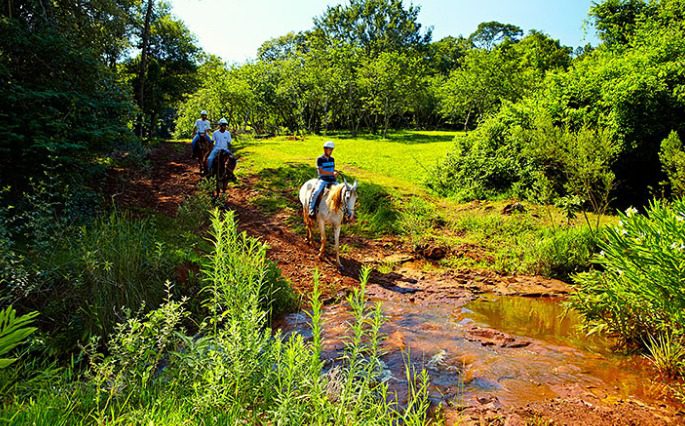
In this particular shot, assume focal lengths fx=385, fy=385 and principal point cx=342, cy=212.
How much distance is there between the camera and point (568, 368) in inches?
179

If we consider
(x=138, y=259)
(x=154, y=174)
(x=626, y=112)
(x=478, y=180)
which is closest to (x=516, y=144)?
(x=478, y=180)

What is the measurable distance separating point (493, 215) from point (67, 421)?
11.2 metres

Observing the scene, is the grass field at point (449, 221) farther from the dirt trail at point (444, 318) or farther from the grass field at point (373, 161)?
the dirt trail at point (444, 318)

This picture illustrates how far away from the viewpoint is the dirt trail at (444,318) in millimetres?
3641

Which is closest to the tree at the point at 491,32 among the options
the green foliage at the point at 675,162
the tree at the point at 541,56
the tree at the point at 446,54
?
the tree at the point at 446,54

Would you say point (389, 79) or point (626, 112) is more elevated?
point (389, 79)

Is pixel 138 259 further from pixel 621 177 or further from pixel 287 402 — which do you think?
pixel 621 177

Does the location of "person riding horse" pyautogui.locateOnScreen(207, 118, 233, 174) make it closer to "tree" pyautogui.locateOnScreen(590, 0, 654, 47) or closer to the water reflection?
the water reflection

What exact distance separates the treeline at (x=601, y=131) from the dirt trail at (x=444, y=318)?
12.4 feet

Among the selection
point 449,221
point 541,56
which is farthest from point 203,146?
point 541,56

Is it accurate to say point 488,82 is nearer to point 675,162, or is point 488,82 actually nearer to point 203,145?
point 675,162

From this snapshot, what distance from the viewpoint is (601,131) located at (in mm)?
8797

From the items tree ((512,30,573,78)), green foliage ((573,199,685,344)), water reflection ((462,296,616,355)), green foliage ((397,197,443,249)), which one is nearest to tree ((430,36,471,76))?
tree ((512,30,573,78))

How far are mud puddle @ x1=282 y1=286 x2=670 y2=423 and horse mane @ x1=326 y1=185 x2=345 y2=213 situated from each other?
8.42 ft
